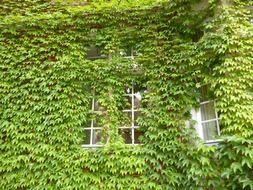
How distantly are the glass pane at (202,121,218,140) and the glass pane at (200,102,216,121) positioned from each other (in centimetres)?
13

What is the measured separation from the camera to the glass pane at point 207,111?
517cm

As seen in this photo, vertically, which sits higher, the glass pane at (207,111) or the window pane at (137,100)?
the window pane at (137,100)

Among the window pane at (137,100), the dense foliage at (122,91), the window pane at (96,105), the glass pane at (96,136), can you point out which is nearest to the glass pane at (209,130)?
the dense foliage at (122,91)

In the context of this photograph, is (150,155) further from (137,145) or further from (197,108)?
(197,108)

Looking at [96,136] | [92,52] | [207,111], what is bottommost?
[96,136]

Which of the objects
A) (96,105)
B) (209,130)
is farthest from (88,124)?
(209,130)

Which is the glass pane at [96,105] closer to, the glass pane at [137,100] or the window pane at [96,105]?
the window pane at [96,105]

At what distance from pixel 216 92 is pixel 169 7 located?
2.50 meters

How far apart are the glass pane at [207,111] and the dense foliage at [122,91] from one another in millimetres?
401

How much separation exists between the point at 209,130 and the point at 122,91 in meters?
2.10

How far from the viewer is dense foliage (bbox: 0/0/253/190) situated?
4.52 meters

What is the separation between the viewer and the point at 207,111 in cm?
525

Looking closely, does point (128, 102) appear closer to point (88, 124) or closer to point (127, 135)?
point (127, 135)

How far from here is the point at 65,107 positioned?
529 centimetres
